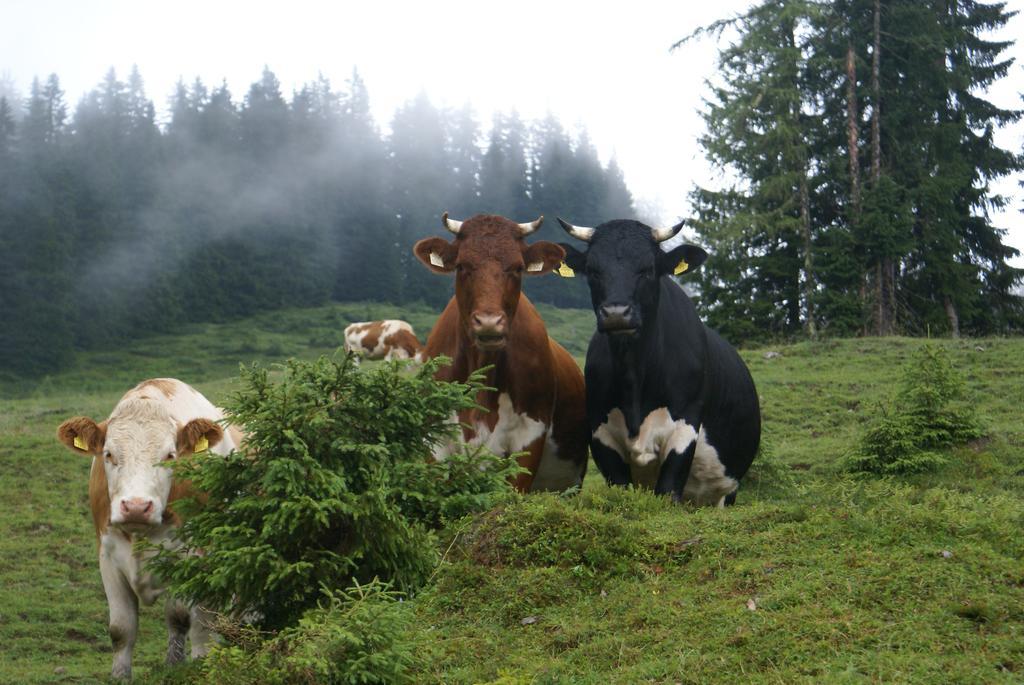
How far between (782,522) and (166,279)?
62.8 metres

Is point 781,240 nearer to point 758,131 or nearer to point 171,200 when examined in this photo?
point 758,131

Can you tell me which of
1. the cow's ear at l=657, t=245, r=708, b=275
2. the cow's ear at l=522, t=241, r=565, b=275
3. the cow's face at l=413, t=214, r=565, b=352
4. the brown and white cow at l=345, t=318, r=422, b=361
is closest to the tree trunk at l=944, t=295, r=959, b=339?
the brown and white cow at l=345, t=318, r=422, b=361

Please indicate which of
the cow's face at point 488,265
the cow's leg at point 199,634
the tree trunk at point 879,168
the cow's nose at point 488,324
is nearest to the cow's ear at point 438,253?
the cow's face at point 488,265

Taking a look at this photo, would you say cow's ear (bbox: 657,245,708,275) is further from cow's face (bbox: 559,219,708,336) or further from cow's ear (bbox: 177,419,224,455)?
cow's ear (bbox: 177,419,224,455)

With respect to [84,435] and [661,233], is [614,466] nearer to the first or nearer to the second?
[661,233]

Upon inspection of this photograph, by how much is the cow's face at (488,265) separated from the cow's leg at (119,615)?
10.8 feet

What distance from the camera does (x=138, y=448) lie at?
752 cm

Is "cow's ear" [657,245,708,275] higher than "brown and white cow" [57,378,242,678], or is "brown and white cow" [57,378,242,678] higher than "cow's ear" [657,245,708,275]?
"cow's ear" [657,245,708,275]

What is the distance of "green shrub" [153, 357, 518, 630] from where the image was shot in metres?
5.35

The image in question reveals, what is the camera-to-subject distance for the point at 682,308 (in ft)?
28.7

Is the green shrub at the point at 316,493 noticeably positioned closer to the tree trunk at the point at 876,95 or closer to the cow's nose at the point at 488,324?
the cow's nose at the point at 488,324

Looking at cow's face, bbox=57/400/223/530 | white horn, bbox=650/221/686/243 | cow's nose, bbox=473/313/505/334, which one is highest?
white horn, bbox=650/221/686/243

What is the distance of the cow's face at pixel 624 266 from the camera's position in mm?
7676

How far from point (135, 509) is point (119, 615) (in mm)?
1176
